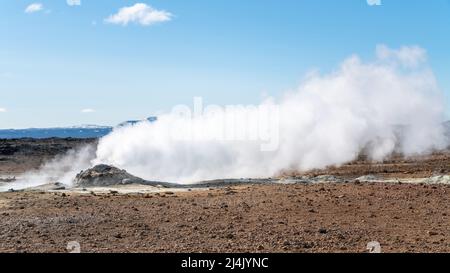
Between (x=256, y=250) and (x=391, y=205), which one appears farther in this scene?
(x=391, y=205)

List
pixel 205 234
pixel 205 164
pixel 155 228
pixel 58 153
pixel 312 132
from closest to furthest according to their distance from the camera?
1. pixel 205 234
2. pixel 155 228
3. pixel 205 164
4. pixel 312 132
5. pixel 58 153

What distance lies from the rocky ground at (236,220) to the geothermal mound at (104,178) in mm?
5090

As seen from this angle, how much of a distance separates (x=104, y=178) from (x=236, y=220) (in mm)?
17255

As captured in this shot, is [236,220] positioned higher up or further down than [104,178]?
further down

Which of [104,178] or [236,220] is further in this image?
[104,178]

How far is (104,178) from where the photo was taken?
34406 millimetres

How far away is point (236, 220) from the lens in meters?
18.9

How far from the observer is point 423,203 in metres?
22.4

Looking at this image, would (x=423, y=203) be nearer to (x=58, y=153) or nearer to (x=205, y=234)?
(x=205, y=234)

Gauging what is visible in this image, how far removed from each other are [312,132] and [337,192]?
994 inches

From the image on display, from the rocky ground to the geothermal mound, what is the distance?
5.09 meters

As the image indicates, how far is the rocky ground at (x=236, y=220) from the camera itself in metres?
14.7

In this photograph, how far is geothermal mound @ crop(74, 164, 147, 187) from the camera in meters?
33.8
